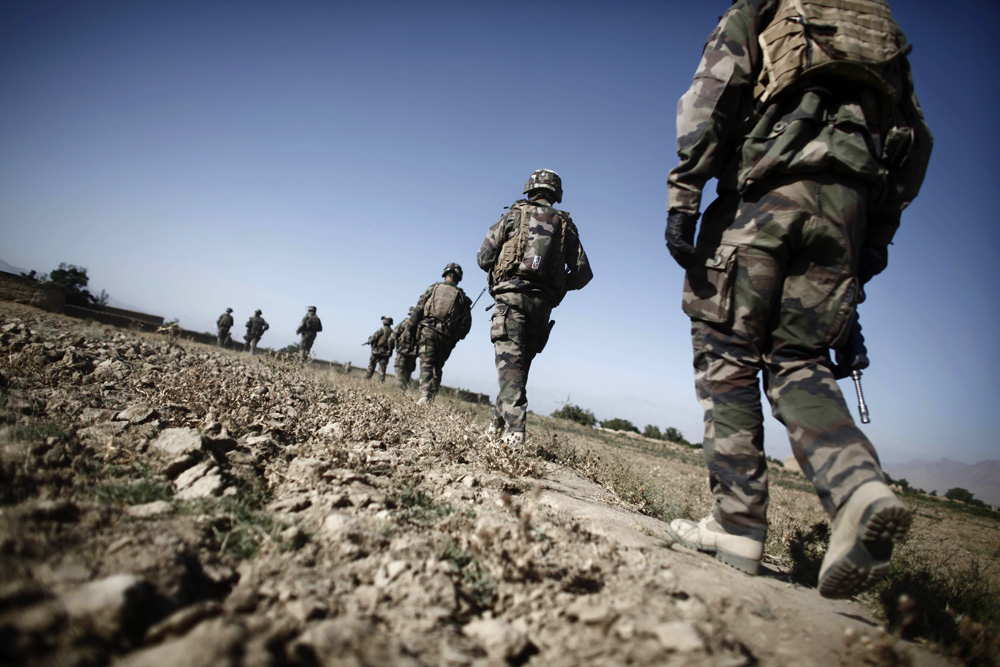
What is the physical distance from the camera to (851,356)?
1.85m

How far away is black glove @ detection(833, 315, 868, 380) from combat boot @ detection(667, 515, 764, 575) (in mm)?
762

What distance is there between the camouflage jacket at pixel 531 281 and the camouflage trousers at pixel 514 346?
8 cm

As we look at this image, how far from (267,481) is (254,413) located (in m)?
0.86

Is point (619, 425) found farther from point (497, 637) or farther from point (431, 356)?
point (497, 637)

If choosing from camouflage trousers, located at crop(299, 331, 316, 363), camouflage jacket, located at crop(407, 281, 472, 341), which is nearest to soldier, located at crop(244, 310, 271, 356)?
camouflage trousers, located at crop(299, 331, 316, 363)

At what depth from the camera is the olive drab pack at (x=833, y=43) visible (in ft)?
5.50

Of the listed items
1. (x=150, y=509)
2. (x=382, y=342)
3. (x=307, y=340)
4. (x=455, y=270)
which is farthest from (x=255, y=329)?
(x=150, y=509)

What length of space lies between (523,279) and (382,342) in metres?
9.88

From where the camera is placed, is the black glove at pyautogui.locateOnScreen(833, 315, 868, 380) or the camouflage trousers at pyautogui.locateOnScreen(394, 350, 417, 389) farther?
the camouflage trousers at pyautogui.locateOnScreen(394, 350, 417, 389)

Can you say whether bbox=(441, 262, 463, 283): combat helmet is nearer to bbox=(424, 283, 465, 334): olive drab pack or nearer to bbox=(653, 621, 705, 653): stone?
bbox=(424, 283, 465, 334): olive drab pack

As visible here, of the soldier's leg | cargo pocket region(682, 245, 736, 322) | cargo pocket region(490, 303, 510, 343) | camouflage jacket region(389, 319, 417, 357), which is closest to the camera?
the soldier's leg

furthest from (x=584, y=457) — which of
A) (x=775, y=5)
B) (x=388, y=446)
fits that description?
(x=775, y=5)

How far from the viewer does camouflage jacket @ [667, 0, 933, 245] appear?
Result: 1.69m

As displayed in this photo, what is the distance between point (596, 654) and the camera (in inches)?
37.0
